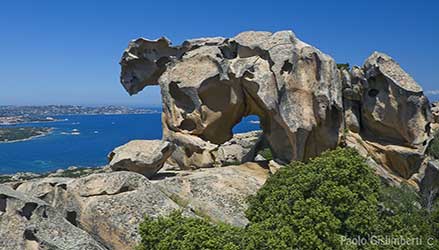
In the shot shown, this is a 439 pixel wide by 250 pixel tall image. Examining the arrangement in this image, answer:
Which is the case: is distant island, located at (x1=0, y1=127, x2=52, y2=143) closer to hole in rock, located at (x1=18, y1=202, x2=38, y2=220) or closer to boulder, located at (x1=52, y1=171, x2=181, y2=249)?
boulder, located at (x1=52, y1=171, x2=181, y2=249)

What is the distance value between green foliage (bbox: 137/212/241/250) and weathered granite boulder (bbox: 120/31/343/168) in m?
13.4

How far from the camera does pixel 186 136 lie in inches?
1171

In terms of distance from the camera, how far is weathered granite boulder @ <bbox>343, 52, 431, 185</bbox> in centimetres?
2733

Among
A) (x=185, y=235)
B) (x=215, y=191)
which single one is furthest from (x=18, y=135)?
(x=185, y=235)

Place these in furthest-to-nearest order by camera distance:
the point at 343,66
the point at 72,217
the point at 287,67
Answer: the point at 343,66
the point at 287,67
the point at 72,217

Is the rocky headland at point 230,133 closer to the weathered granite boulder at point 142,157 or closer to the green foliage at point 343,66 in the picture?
the weathered granite boulder at point 142,157

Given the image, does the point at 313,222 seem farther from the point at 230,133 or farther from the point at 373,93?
the point at 230,133

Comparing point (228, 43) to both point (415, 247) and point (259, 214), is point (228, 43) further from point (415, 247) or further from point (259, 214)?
point (415, 247)

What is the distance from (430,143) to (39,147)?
142249 millimetres

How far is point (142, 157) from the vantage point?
2428 centimetres

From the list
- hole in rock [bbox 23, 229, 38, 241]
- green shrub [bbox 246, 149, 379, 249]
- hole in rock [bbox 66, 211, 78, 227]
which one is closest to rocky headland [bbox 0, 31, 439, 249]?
hole in rock [bbox 66, 211, 78, 227]

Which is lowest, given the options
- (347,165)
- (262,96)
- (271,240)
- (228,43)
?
(271,240)

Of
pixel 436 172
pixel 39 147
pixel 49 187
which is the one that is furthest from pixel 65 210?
pixel 39 147

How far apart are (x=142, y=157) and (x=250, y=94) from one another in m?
8.74
